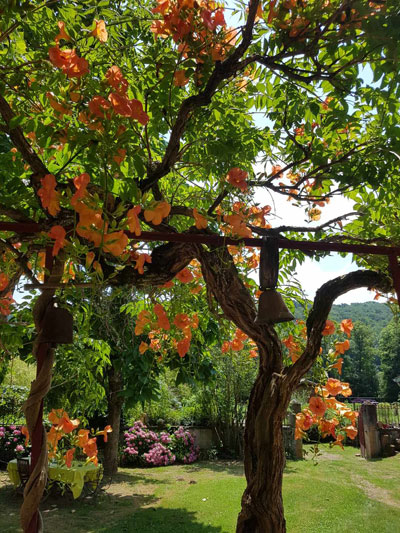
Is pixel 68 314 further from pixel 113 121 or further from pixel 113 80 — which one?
pixel 113 80

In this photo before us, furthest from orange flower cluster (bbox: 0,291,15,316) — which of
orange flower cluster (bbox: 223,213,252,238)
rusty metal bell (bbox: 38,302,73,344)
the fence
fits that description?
the fence

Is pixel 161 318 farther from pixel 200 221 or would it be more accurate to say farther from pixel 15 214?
pixel 15 214

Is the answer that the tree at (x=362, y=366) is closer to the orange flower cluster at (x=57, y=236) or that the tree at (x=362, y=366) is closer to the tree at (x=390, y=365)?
the tree at (x=390, y=365)

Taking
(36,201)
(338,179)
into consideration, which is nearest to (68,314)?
(36,201)

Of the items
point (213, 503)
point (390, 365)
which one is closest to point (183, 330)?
point (213, 503)

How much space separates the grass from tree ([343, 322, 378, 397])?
88.3ft

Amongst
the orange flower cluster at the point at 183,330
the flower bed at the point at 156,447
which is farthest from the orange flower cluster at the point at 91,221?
the flower bed at the point at 156,447

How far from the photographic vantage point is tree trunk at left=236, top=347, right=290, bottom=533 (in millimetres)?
2219

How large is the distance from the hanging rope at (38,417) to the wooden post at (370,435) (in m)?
12.0

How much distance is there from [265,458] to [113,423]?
844cm

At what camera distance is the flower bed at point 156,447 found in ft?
38.0

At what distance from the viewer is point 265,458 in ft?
7.50

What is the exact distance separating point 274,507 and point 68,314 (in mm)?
1524

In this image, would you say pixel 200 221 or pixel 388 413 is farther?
pixel 388 413
